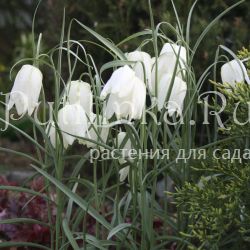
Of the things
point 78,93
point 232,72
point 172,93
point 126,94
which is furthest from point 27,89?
point 232,72

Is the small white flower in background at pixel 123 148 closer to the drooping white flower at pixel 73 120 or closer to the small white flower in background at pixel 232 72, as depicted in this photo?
the drooping white flower at pixel 73 120

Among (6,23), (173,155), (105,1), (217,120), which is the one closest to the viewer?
(217,120)

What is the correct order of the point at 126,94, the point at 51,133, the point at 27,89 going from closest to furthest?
the point at 126,94 → the point at 27,89 → the point at 51,133

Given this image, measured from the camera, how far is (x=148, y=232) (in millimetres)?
1888

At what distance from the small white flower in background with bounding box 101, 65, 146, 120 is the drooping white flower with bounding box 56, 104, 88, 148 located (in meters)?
0.10

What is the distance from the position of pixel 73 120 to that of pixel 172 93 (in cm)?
29

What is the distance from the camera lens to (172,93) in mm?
1854

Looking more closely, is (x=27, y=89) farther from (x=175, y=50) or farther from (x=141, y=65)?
(x=175, y=50)

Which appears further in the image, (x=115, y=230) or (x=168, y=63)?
(x=168, y=63)

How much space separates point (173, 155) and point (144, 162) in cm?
29

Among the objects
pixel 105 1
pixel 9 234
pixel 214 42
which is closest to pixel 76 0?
pixel 105 1

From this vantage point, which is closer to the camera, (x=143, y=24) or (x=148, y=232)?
(x=148, y=232)

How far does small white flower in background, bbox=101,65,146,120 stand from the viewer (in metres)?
1.71

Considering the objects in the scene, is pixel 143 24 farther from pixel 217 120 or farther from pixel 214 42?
pixel 217 120
